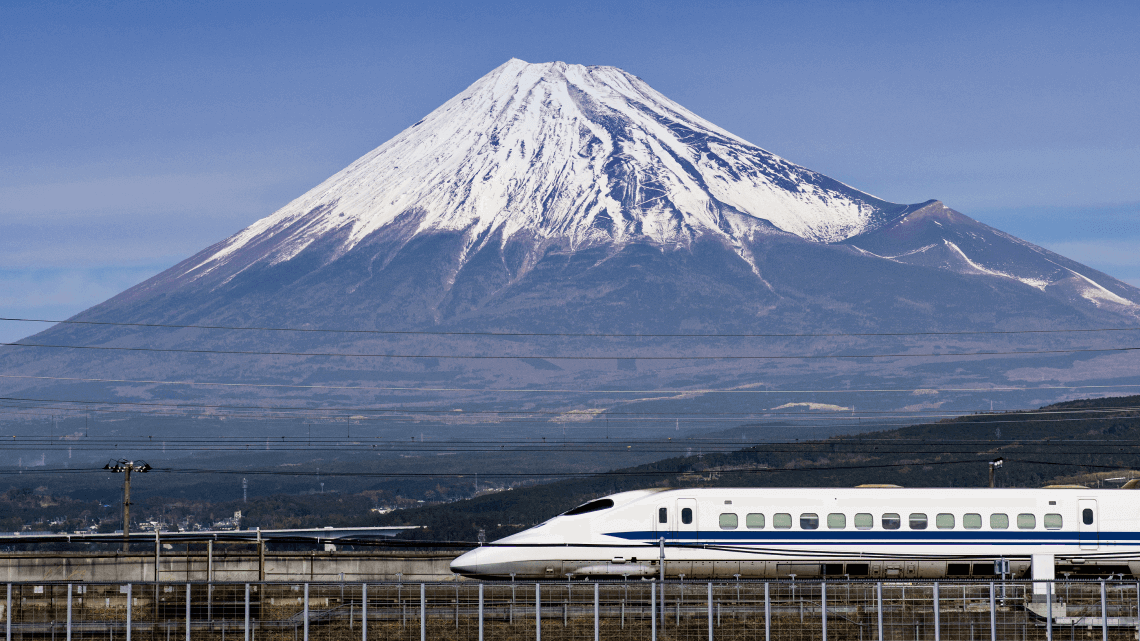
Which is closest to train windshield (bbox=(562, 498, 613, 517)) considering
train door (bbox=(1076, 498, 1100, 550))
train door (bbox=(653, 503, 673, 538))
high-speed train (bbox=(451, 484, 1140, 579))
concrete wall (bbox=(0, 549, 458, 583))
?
high-speed train (bbox=(451, 484, 1140, 579))

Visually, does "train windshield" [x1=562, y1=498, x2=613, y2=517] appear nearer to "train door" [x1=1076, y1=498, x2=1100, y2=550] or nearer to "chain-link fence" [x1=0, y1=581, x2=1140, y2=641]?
"train door" [x1=1076, y1=498, x2=1100, y2=550]

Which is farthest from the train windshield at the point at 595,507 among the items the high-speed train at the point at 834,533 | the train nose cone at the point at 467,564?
the train nose cone at the point at 467,564

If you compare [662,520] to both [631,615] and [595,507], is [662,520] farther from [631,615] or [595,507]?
[631,615]

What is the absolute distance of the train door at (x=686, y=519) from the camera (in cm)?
4869

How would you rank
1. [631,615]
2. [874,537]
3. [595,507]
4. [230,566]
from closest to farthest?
[631,615] < [874,537] < [595,507] < [230,566]

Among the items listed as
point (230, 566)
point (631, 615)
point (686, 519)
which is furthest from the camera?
point (230, 566)

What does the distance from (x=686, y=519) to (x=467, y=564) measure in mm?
7657

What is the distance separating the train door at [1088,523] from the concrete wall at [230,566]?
2198 centimetres

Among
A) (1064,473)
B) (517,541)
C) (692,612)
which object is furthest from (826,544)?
(1064,473)

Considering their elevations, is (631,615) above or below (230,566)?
above

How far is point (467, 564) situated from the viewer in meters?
48.1

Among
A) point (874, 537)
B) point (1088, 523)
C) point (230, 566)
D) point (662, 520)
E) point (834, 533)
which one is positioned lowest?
point (230, 566)

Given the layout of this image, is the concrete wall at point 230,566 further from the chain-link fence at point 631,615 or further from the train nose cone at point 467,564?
the chain-link fence at point 631,615

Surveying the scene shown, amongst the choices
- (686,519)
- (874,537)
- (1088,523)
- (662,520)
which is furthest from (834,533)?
(1088,523)
